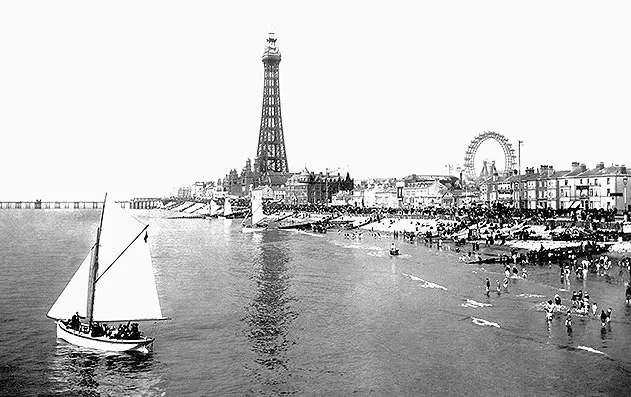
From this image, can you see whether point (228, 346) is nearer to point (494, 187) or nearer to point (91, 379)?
point (91, 379)

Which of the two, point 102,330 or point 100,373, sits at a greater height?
point 102,330

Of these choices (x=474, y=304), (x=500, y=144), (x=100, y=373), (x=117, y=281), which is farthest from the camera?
(x=500, y=144)

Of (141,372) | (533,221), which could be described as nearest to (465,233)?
(533,221)

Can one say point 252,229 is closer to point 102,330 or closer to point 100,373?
point 102,330

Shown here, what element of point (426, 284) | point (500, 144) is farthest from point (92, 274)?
point (500, 144)

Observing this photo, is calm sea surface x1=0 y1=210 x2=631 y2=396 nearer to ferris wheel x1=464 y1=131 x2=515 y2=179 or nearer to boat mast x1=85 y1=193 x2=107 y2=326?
boat mast x1=85 y1=193 x2=107 y2=326

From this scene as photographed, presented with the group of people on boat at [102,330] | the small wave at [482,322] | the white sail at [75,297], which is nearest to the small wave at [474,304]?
the small wave at [482,322]
